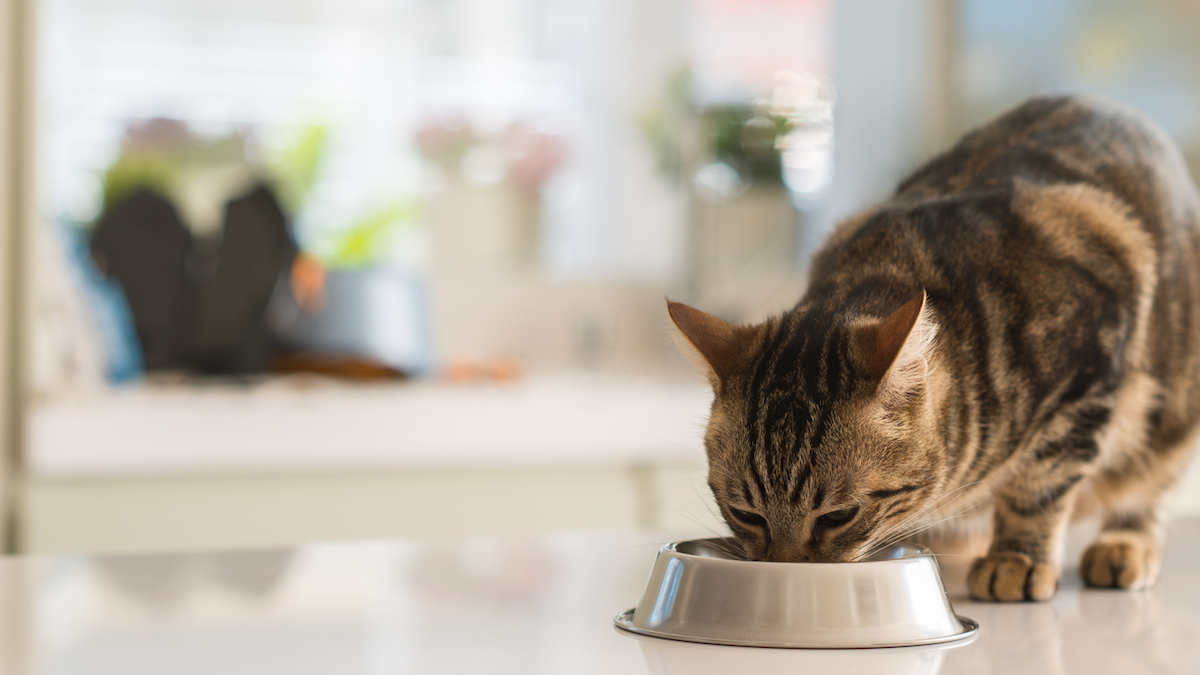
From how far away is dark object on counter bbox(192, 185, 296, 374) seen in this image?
7.17 ft

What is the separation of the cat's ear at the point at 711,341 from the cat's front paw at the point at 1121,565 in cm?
31

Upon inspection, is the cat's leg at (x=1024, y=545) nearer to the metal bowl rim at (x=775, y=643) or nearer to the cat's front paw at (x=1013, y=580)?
the cat's front paw at (x=1013, y=580)

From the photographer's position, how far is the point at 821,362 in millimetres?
699

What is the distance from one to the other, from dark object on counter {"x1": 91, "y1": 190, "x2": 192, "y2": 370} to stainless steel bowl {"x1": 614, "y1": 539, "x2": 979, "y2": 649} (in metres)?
1.90

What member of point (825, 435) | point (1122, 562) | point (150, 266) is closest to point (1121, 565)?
point (1122, 562)

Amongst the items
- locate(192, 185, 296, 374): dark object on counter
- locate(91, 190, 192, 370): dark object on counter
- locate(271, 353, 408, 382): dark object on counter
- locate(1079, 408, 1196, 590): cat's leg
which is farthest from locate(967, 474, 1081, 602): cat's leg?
locate(91, 190, 192, 370): dark object on counter

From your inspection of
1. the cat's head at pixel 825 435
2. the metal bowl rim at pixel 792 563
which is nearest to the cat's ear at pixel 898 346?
the cat's head at pixel 825 435

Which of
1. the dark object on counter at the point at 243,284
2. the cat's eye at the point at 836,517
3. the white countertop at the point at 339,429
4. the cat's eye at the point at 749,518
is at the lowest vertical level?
the white countertop at the point at 339,429

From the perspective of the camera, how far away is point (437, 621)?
A: 64 cm

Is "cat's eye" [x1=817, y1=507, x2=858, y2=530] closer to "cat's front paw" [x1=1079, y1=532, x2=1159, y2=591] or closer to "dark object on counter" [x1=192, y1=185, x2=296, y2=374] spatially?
"cat's front paw" [x1=1079, y1=532, x2=1159, y2=591]

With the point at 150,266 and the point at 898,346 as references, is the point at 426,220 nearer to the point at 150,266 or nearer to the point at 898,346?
the point at 150,266

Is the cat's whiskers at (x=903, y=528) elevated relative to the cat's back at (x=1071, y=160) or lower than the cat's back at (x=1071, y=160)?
lower

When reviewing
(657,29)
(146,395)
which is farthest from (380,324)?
(657,29)

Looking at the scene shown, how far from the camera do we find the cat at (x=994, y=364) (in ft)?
2.25
